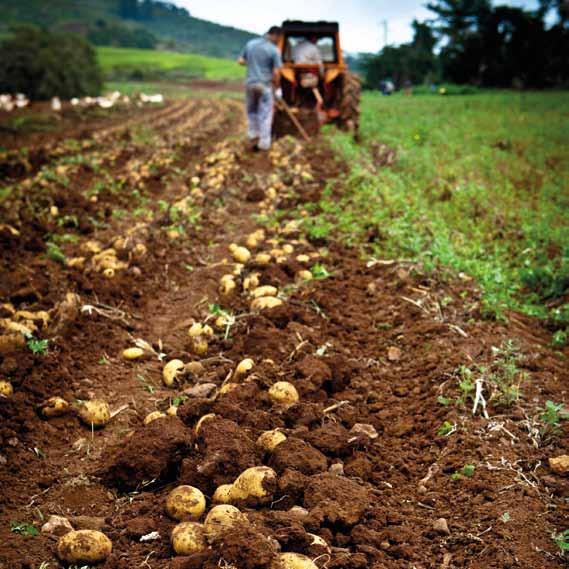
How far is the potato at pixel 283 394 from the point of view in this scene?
2.87 m

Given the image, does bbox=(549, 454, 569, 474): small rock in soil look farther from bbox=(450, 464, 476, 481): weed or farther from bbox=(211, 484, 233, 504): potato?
bbox=(211, 484, 233, 504): potato

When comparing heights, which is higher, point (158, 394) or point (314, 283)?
point (314, 283)

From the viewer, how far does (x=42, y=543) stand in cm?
209

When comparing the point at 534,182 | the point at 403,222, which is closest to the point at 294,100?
Result: the point at 534,182

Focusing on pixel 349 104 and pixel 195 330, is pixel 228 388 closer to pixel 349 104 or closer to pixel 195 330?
pixel 195 330

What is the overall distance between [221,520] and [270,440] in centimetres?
54

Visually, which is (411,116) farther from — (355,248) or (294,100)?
(355,248)

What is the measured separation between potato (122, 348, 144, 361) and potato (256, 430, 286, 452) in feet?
4.30

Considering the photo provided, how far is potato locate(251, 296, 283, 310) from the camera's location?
382cm

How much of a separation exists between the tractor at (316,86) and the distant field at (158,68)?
121 ft

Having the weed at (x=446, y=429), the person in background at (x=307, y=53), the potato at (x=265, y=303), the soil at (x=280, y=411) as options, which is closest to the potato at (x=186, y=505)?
the soil at (x=280, y=411)

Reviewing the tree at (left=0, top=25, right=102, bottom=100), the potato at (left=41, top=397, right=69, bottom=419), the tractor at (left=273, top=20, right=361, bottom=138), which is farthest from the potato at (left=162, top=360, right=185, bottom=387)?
the tree at (left=0, top=25, right=102, bottom=100)

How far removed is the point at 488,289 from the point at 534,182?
4.74m

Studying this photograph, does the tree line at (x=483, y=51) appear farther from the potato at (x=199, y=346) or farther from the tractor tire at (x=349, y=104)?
A: the potato at (x=199, y=346)
